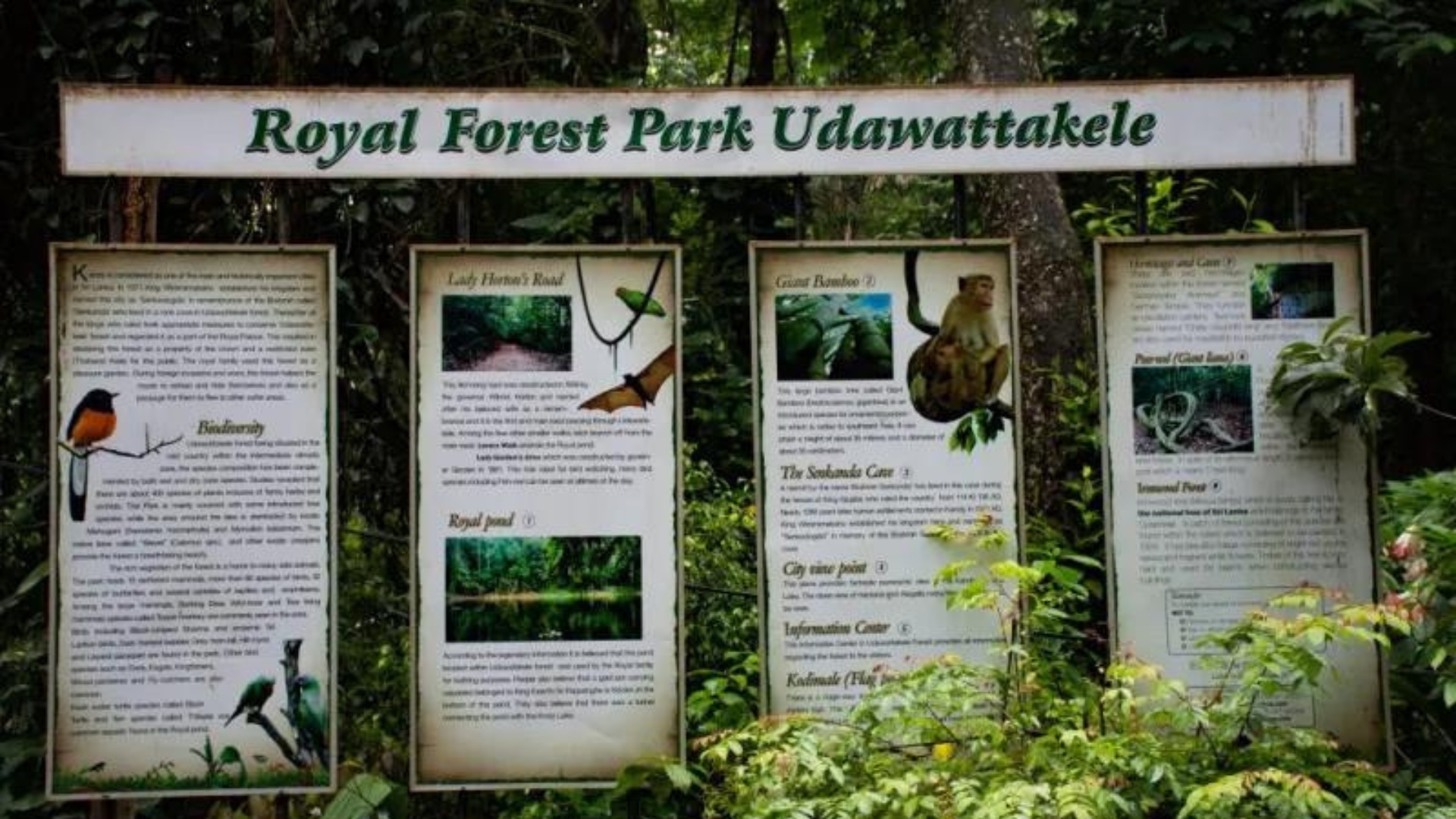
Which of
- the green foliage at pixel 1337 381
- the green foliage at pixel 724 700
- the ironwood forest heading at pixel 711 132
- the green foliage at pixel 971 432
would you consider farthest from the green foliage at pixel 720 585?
the green foliage at pixel 1337 381

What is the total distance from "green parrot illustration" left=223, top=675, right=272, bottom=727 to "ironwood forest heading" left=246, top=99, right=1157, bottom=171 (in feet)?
6.04

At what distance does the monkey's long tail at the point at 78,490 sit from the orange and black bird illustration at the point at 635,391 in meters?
1.76

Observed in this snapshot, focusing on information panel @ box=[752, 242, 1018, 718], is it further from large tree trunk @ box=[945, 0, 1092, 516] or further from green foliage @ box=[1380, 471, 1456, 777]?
large tree trunk @ box=[945, 0, 1092, 516]

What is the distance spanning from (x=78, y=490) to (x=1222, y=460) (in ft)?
13.5

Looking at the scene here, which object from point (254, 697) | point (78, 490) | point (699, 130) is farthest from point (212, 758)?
point (699, 130)

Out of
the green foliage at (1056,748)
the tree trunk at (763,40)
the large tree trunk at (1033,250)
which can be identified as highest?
the tree trunk at (763,40)

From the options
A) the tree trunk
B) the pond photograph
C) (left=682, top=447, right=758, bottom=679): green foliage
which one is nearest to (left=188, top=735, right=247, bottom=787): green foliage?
the pond photograph

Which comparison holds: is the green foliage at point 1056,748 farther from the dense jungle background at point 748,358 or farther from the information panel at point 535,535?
the information panel at point 535,535

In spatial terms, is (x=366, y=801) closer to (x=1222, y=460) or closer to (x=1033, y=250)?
(x=1222, y=460)

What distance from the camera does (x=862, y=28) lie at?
11445 mm

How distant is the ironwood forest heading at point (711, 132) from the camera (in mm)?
5125

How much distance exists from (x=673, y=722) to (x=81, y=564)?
2.15 metres

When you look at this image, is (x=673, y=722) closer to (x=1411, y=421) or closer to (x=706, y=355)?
(x=706, y=355)

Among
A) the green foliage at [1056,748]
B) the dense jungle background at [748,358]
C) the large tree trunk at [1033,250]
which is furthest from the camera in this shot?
the large tree trunk at [1033,250]
